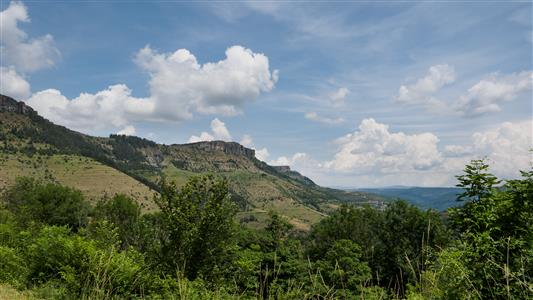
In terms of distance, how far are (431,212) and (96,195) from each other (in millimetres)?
185125

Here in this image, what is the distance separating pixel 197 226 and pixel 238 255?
770 centimetres

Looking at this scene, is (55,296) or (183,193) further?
(183,193)

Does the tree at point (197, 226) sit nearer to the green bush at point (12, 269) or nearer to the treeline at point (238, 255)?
the treeline at point (238, 255)

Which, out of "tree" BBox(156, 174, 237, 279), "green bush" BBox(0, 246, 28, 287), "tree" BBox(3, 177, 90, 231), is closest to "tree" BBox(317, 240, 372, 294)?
"tree" BBox(156, 174, 237, 279)

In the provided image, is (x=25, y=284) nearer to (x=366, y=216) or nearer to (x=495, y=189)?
(x=495, y=189)

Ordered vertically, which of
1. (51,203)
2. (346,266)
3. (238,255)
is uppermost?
(238,255)

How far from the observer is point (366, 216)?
64188 millimetres

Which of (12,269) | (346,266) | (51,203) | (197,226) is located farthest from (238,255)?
(51,203)

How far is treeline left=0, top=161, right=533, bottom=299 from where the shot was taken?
19.3 ft

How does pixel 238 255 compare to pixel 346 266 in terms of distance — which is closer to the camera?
pixel 238 255

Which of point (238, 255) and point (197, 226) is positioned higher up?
point (197, 226)

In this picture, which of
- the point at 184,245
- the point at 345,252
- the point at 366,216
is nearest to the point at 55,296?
the point at 184,245

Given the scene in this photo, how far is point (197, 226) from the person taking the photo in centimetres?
1973

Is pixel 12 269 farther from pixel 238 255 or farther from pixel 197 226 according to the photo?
pixel 238 255
